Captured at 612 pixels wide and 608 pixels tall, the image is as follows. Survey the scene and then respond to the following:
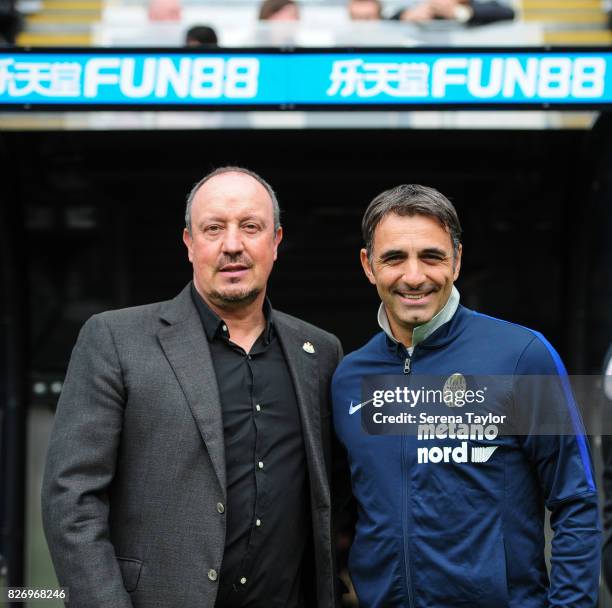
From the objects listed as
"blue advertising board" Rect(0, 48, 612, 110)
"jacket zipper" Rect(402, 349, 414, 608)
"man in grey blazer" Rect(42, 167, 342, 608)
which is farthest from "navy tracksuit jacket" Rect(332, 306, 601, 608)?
"blue advertising board" Rect(0, 48, 612, 110)

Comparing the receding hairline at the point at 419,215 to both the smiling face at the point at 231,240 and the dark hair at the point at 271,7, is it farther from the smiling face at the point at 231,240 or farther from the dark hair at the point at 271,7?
the dark hair at the point at 271,7

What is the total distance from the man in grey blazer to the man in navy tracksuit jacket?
21 cm

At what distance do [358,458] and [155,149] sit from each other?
3.67 meters

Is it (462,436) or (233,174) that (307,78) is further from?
(462,436)

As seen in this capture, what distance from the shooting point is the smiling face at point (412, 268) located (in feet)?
9.30

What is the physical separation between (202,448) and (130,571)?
0.37 metres

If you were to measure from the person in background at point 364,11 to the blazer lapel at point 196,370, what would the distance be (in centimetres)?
339

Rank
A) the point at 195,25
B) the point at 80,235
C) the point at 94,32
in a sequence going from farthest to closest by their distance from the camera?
the point at 80,235, the point at 94,32, the point at 195,25

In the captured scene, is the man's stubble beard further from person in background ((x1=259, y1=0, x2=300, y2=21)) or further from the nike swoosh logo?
person in background ((x1=259, y1=0, x2=300, y2=21))

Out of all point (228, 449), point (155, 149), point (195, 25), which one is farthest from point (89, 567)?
point (155, 149)

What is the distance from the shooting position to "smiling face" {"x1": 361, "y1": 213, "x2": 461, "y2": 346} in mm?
2836

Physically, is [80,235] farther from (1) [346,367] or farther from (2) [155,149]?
(1) [346,367]

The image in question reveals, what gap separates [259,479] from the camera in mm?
2889

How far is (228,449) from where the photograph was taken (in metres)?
2.88
